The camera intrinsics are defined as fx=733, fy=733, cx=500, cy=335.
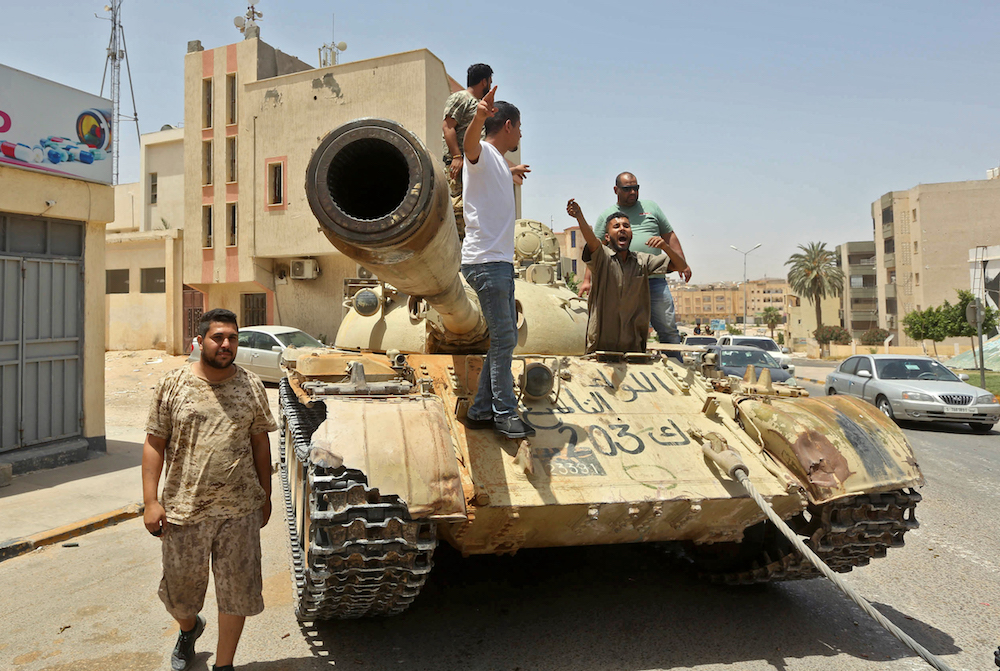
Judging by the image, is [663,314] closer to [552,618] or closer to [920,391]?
[552,618]

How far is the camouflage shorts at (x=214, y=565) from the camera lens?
3418 millimetres

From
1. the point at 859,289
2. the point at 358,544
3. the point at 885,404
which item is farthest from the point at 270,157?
the point at 859,289

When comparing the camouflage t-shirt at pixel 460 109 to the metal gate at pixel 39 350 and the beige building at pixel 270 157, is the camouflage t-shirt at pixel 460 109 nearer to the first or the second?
the metal gate at pixel 39 350

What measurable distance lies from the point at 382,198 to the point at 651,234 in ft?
12.6

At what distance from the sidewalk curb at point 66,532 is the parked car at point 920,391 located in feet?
38.2

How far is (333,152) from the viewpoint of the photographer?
8.56ft

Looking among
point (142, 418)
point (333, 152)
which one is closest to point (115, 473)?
point (142, 418)

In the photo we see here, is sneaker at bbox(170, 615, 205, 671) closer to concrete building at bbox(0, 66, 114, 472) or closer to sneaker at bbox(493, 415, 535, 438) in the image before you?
sneaker at bbox(493, 415, 535, 438)

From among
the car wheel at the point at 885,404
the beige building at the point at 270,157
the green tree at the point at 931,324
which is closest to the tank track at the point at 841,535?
the car wheel at the point at 885,404

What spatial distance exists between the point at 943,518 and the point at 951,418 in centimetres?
613

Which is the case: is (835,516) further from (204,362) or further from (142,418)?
(142,418)

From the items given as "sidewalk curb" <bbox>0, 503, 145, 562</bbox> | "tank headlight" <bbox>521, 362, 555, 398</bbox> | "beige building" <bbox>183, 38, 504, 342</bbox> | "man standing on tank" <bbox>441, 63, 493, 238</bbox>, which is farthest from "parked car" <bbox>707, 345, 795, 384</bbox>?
"man standing on tank" <bbox>441, 63, 493, 238</bbox>

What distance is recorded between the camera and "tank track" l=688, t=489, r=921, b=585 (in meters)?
4.05

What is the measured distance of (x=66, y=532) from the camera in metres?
6.22
